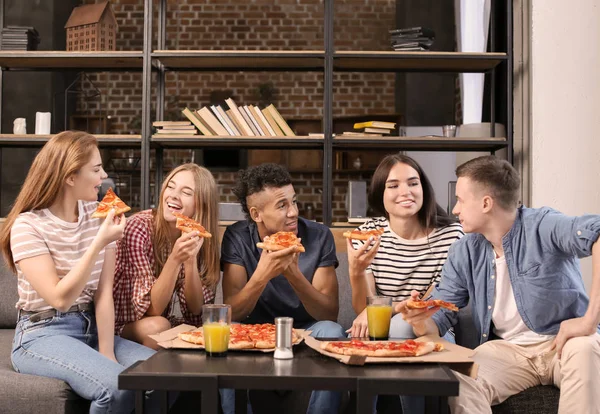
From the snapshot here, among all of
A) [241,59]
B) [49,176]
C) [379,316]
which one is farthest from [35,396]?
[241,59]

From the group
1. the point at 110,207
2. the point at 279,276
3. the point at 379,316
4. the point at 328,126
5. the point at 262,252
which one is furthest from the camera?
the point at 328,126

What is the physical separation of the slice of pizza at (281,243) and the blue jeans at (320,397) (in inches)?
11.5

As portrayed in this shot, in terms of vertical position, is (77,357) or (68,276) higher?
(68,276)

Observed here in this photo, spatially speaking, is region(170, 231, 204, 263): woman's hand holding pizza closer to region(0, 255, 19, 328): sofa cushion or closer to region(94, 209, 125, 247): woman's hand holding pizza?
region(94, 209, 125, 247): woman's hand holding pizza

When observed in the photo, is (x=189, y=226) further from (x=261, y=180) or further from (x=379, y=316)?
(x=379, y=316)

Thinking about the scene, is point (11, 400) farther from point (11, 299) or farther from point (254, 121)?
point (254, 121)

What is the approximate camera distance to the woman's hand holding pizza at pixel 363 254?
2.68m

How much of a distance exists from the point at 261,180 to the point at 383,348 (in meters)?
1.05

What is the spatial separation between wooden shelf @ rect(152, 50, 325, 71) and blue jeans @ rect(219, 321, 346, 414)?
207 centimetres

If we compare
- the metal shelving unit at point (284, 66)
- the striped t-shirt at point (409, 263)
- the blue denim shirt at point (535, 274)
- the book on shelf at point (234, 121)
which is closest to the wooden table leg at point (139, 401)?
the blue denim shirt at point (535, 274)

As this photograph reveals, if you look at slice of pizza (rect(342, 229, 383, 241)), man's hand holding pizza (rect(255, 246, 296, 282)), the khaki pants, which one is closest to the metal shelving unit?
slice of pizza (rect(342, 229, 383, 241))

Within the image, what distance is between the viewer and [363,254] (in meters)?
2.70

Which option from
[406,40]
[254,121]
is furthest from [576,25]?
[254,121]

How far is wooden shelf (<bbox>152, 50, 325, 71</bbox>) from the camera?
14.7ft
